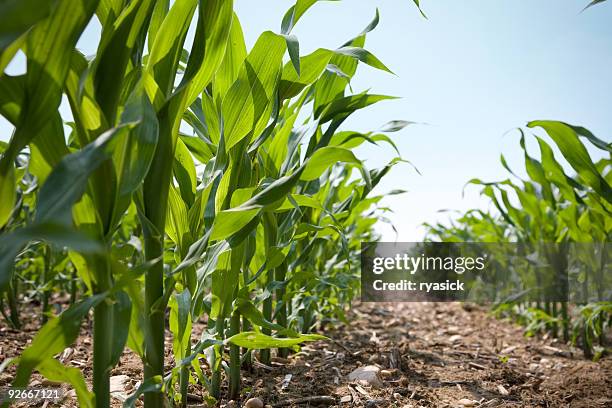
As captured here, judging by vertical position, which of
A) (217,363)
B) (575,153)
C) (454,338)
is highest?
(575,153)

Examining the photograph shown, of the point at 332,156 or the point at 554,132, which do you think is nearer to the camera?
the point at 332,156

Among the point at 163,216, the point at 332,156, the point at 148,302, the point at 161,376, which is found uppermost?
the point at 332,156

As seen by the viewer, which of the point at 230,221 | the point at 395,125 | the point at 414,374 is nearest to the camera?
the point at 230,221

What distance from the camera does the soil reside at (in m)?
1.41

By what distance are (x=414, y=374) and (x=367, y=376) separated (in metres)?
0.31

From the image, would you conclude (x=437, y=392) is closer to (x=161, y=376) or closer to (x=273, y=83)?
(x=161, y=376)

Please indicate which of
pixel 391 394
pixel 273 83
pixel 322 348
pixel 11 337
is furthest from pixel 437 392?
pixel 11 337

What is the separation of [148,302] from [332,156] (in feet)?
1.40

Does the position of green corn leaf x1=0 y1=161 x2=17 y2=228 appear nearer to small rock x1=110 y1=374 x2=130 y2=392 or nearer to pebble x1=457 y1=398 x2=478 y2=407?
small rock x1=110 y1=374 x2=130 y2=392

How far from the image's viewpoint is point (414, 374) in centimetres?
181

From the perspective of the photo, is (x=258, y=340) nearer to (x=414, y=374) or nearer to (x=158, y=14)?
(x=158, y=14)

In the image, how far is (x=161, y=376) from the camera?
84cm

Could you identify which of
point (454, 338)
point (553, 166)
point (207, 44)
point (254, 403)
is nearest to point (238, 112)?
point (207, 44)

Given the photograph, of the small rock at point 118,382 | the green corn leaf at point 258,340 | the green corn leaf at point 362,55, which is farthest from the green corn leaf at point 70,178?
the small rock at point 118,382
